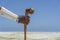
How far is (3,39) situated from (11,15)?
1697 mm

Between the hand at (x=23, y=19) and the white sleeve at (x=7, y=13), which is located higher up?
the white sleeve at (x=7, y=13)

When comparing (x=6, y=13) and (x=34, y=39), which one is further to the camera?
(x=34, y=39)

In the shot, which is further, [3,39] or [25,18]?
[3,39]

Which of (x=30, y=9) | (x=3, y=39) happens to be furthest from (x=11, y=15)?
(x=3, y=39)

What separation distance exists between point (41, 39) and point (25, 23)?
1888mm

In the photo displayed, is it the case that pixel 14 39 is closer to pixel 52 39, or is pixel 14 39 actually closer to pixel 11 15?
pixel 52 39

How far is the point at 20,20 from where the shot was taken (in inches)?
45.6

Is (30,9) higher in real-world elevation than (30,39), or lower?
higher

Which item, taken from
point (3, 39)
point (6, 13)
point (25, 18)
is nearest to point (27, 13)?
point (25, 18)

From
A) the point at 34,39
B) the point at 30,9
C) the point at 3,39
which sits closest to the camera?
the point at 30,9

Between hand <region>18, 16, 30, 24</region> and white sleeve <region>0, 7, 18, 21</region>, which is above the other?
white sleeve <region>0, 7, 18, 21</region>

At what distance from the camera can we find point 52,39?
2.94 m

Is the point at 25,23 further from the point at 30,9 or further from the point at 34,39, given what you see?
the point at 34,39

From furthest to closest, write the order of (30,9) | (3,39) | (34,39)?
(34,39) → (3,39) → (30,9)
